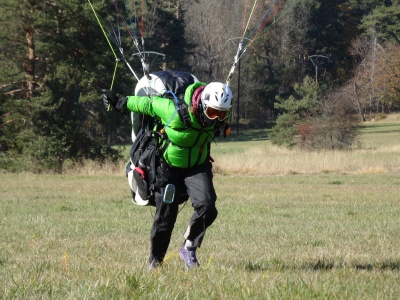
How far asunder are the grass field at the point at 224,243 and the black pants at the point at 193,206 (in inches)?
8.2

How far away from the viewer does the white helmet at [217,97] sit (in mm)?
5840

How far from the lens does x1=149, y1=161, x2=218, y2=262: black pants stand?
6.23 meters

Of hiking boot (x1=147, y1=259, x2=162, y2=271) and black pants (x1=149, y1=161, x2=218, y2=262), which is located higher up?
black pants (x1=149, y1=161, x2=218, y2=262)

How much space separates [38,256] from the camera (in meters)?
7.58

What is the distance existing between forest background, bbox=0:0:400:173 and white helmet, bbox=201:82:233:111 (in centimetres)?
327

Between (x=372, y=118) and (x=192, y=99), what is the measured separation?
2909 inches

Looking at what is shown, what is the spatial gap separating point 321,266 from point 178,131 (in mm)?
1805

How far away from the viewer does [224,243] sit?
29.1 ft

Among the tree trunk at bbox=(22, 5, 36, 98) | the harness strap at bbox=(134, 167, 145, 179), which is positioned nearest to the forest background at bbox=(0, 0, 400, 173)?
the tree trunk at bbox=(22, 5, 36, 98)

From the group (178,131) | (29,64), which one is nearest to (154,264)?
(178,131)

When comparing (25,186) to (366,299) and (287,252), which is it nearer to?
(287,252)

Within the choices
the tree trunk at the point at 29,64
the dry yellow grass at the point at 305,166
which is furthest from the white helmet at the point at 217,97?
the tree trunk at the point at 29,64

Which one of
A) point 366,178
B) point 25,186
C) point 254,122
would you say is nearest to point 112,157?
point 25,186

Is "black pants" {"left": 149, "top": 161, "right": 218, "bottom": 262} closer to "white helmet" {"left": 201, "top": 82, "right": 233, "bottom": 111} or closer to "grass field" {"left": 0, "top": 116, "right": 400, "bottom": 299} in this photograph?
"grass field" {"left": 0, "top": 116, "right": 400, "bottom": 299}
